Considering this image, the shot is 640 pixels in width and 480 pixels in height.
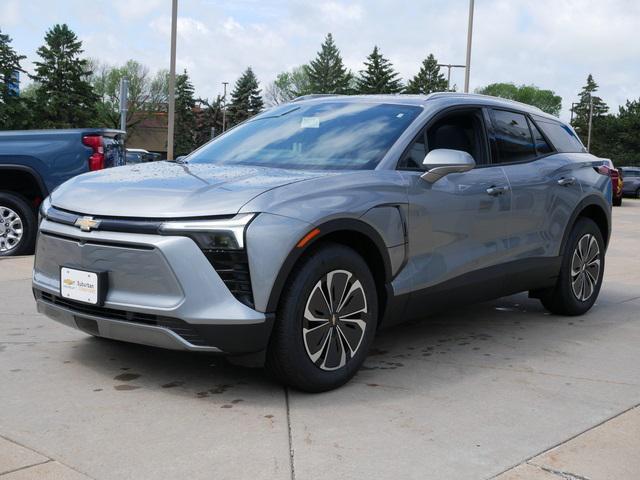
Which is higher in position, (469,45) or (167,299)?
(469,45)

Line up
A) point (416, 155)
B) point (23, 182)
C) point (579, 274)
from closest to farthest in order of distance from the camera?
1. point (416, 155)
2. point (579, 274)
3. point (23, 182)

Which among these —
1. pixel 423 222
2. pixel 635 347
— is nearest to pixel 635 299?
pixel 635 347

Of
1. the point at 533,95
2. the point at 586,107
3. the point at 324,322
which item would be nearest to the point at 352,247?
the point at 324,322

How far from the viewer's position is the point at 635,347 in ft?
17.7

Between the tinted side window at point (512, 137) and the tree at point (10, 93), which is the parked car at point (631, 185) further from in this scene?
the tree at point (10, 93)

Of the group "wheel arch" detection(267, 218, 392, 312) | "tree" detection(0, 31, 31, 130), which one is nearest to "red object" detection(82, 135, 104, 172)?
"wheel arch" detection(267, 218, 392, 312)

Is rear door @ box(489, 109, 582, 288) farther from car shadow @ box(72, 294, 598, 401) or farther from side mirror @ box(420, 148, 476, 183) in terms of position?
side mirror @ box(420, 148, 476, 183)

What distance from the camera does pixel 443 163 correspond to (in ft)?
14.8

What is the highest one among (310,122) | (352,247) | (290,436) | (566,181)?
(310,122)

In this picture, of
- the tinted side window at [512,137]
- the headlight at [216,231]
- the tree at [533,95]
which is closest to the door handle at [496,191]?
the tinted side window at [512,137]

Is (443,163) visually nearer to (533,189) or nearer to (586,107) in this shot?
(533,189)

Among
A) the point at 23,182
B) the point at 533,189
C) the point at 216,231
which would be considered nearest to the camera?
the point at 216,231

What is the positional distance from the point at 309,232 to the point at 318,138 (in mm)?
1181

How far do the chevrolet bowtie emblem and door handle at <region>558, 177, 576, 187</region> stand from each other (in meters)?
3.50
